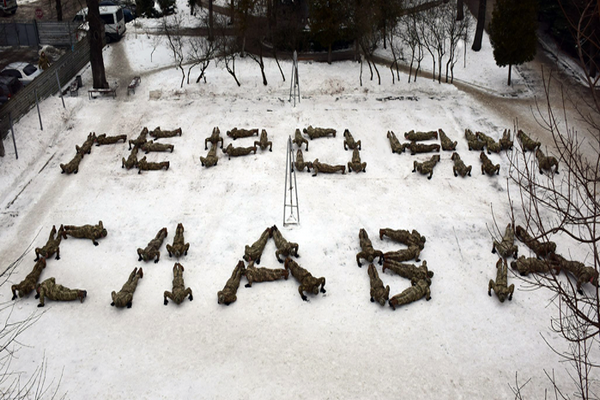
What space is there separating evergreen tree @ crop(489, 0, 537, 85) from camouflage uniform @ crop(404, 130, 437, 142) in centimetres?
766

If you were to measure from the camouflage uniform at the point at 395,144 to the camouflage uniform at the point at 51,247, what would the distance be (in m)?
12.4

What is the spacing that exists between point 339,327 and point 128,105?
16862mm

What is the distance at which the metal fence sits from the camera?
2177 centimetres

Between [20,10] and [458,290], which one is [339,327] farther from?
[20,10]

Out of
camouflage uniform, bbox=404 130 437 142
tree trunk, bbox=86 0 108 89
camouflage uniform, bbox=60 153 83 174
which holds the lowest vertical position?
camouflage uniform, bbox=60 153 83 174

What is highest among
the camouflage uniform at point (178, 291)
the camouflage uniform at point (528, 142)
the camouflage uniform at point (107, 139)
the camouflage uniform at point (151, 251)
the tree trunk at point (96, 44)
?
the tree trunk at point (96, 44)

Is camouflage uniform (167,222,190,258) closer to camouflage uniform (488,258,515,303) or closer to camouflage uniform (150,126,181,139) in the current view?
camouflage uniform (150,126,181,139)

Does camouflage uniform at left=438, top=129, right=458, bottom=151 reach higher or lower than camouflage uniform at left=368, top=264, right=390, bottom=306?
higher

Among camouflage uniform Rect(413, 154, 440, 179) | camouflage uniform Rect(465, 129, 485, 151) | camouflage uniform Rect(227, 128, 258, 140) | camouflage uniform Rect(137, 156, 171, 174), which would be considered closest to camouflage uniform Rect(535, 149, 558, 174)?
camouflage uniform Rect(465, 129, 485, 151)

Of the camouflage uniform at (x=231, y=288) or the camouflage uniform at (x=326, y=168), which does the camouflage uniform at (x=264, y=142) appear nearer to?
the camouflage uniform at (x=326, y=168)

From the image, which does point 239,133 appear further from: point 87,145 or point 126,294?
point 126,294

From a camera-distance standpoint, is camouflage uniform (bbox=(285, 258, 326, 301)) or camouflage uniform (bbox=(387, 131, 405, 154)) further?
camouflage uniform (bbox=(387, 131, 405, 154))

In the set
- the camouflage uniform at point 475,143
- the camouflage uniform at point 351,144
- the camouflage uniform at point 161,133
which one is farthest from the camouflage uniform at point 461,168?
the camouflage uniform at point 161,133

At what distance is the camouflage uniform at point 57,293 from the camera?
45.7 ft
